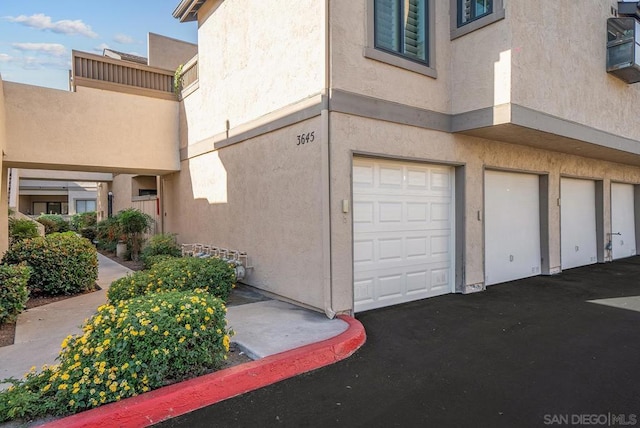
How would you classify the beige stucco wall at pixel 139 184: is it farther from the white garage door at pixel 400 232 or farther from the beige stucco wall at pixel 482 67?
the beige stucco wall at pixel 482 67

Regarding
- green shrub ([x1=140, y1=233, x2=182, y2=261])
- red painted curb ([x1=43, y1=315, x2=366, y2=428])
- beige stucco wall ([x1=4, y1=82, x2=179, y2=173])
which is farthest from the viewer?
green shrub ([x1=140, y1=233, x2=182, y2=261])

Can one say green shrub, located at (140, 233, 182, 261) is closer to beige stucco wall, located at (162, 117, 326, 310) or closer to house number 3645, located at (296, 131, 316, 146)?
beige stucco wall, located at (162, 117, 326, 310)

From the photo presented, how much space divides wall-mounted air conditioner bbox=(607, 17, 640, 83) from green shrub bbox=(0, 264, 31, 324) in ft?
39.6

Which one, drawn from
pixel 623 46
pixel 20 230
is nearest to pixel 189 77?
pixel 20 230

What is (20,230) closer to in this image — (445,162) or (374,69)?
(374,69)

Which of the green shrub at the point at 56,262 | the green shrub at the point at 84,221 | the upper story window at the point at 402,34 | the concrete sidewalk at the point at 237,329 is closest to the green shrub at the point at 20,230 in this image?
the green shrub at the point at 56,262

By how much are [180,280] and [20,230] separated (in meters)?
8.66

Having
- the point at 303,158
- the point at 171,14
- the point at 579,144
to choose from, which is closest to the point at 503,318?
the point at 303,158

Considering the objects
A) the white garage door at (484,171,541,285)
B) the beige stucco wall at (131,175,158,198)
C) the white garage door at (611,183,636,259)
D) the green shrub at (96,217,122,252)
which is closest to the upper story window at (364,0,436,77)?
the white garage door at (484,171,541,285)

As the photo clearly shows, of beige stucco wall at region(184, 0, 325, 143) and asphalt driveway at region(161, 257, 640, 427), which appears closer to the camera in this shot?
asphalt driveway at region(161, 257, 640, 427)

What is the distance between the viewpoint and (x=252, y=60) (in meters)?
7.36

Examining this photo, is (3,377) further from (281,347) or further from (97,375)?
(281,347)

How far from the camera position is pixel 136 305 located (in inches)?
145

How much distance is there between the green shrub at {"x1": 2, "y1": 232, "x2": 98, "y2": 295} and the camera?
22.9 ft
